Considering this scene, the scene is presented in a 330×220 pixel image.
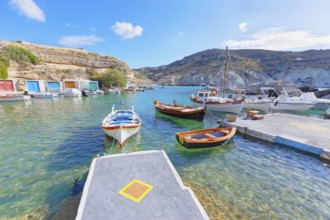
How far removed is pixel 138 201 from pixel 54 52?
94226mm

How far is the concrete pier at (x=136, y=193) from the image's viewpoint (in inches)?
139

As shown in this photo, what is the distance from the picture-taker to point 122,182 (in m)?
4.78

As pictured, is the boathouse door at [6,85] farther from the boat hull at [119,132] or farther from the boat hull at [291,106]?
the boat hull at [291,106]

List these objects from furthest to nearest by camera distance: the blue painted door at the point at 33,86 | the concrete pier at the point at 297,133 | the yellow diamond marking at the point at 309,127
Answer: the blue painted door at the point at 33,86
the yellow diamond marking at the point at 309,127
the concrete pier at the point at 297,133

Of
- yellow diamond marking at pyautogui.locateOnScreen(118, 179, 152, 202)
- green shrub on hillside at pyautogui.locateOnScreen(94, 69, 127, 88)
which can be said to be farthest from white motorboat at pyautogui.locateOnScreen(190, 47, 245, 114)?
green shrub on hillside at pyautogui.locateOnScreen(94, 69, 127, 88)

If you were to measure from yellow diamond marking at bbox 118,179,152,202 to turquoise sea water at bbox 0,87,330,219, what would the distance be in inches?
92.1

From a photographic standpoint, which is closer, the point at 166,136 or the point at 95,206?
the point at 95,206

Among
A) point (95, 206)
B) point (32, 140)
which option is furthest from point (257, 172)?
point (32, 140)

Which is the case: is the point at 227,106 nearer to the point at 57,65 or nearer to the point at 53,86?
the point at 53,86

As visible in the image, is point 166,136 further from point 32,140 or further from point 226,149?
point 32,140

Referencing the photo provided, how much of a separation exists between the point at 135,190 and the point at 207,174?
423cm

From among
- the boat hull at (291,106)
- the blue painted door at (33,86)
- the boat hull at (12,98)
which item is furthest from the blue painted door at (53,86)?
the boat hull at (291,106)

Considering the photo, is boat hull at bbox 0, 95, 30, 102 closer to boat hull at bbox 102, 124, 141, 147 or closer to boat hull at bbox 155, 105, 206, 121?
boat hull at bbox 155, 105, 206, 121

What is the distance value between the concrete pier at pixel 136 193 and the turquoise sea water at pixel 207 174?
1727mm
